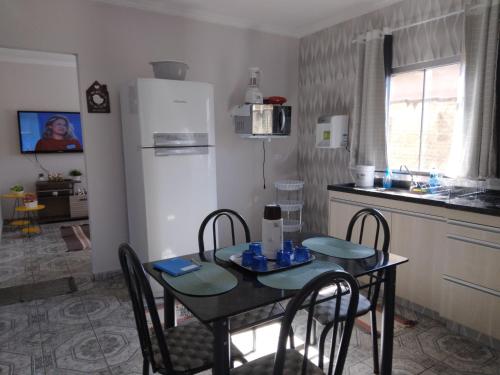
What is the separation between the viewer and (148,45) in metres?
3.15

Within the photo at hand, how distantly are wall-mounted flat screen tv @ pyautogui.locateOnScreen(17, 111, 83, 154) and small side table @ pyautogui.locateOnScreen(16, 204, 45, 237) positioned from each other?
0.97 meters

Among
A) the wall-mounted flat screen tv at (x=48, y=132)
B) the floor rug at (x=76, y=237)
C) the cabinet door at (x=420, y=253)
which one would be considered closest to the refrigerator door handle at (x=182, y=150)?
the cabinet door at (x=420, y=253)

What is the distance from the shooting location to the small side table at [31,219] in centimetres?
473

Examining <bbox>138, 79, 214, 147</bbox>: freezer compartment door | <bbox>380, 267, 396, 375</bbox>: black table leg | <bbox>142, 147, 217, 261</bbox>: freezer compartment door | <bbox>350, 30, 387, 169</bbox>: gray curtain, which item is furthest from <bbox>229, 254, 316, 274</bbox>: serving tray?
<bbox>350, 30, 387, 169</bbox>: gray curtain

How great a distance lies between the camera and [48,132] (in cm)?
554

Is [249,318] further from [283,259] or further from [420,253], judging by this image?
[420,253]

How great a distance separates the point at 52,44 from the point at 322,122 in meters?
2.46

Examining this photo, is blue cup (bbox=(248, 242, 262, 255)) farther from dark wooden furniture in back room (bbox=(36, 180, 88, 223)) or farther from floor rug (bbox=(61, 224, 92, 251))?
dark wooden furniture in back room (bbox=(36, 180, 88, 223))

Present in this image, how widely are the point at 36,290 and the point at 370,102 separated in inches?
130

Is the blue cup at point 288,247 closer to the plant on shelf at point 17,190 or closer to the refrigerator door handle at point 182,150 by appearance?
the refrigerator door handle at point 182,150

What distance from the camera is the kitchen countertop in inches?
82.7

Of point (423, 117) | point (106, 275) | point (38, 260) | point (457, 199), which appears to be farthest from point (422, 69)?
point (38, 260)

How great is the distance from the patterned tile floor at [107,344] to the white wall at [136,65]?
66cm

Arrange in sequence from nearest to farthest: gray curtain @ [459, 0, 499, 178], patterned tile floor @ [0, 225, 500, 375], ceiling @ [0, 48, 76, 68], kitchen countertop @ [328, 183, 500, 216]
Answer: patterned tile floor @ [0, 225, 500, 375], kitchen countertop @ [328, 183, 500, 216], gray curtain @ [459, 0, 499, 178], ceiling @ [0, 48, 76, 68]
